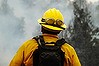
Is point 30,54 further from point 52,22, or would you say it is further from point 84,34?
point 84,34

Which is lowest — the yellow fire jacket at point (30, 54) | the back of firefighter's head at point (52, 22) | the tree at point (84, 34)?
the tree at point (84, 34)

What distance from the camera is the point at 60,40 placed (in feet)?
14.1

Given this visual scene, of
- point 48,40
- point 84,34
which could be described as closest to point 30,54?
point 48,40

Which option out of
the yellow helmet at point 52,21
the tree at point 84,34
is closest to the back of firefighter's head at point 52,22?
the yellow helmet at point 52,21

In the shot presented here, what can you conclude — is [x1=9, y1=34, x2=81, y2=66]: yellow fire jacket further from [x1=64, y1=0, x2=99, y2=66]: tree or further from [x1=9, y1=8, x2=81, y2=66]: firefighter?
[x1=64, y1=0, x2=99, y2=66]: tree

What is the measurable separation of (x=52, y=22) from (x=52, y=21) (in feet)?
0.05

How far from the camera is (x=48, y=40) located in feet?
14.2

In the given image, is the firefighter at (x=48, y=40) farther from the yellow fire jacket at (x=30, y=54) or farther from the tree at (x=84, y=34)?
the tree at (x=84, y=34)

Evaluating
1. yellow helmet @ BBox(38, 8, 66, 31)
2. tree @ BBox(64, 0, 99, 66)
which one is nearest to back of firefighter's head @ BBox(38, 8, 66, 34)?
yellow helmet @ BBox(38, 8, 66, 31)

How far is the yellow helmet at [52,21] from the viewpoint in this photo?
4.33 meters

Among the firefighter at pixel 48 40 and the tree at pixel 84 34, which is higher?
the firefighter at pixel 48 40

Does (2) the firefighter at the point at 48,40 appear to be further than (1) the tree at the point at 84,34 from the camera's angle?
No

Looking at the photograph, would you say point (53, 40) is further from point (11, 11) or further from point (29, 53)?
point (11, 11)

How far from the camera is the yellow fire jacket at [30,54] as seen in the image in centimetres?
423
